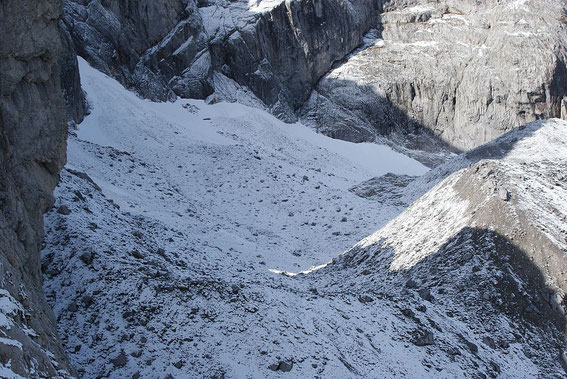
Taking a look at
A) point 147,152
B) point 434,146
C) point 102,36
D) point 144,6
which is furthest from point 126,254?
point 434,146

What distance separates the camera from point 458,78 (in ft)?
197

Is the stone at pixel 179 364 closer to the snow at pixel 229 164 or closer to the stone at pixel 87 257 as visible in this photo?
the stone at pixel 87 257

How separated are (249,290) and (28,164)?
214 inches

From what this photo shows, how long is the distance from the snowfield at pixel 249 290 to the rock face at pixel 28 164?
1.99 metres

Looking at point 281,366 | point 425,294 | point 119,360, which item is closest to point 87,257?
point 119,360

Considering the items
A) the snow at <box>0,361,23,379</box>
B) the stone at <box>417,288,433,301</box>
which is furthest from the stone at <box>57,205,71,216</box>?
the stone at <box>417,288,433,301</box>

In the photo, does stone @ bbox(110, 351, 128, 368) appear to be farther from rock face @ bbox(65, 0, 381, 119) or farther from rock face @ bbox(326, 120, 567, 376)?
rock face @ bbox(65, 0, 381, 119)

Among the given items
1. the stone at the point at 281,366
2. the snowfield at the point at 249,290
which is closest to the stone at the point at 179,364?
the snowfield at the point at 249,290

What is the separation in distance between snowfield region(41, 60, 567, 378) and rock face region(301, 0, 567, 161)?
1244 inches

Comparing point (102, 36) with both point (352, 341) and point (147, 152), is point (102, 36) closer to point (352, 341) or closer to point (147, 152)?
point (147, 152)

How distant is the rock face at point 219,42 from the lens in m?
46.4

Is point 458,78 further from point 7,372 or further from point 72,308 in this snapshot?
point 7,372

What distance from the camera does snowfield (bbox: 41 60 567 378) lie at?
449 inches

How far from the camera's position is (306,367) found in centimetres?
1146
